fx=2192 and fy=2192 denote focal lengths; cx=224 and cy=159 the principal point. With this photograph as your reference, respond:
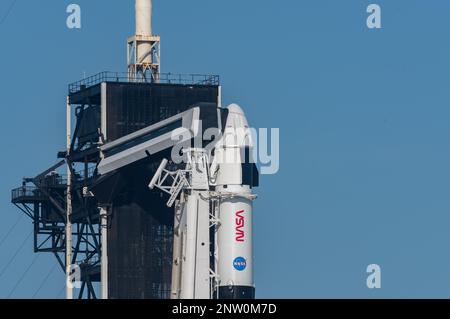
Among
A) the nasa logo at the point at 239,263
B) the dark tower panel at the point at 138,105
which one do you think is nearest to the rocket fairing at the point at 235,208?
the nasa logo at the point at 239,263

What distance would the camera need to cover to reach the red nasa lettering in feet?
585

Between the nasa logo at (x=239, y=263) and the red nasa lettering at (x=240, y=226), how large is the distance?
156 centimetres

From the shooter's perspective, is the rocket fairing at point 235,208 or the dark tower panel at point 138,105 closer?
the rocket fairing at point 235,208

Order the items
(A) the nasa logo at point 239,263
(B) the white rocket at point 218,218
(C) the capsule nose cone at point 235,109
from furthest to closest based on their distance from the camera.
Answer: (C) the capsule nose cone at point 235,109 → (A) the nasa logo at point 239,263 → (B) the white rocket at point 218,218

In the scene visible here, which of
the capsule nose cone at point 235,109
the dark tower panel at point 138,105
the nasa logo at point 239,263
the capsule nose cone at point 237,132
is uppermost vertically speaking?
the dark tower panel at point 138,105

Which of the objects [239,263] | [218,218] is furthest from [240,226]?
[239,263]

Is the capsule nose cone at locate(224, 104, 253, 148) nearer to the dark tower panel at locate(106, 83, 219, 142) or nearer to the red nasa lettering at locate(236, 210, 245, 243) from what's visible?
the red nasa lettering at locate(236, 210, 245, 243)

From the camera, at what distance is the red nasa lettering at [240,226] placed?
7023 inches

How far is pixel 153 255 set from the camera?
194 metres

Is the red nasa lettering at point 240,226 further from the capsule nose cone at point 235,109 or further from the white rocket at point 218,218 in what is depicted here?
the capsule nose cone at point 235,109

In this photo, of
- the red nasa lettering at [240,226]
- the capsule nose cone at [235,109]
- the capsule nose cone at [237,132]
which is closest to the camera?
the red nasa lettering at [240,226]

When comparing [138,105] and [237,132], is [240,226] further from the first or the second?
[138,105]
